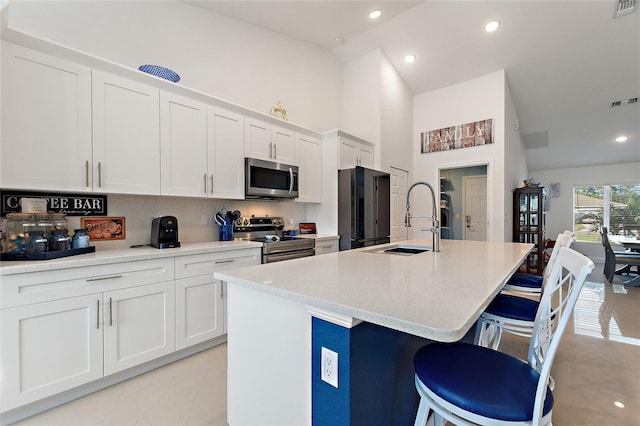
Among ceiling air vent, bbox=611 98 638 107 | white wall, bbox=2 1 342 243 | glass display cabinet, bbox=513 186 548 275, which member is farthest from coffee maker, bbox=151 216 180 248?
ceiling air vent, bbox=611 98 638 107

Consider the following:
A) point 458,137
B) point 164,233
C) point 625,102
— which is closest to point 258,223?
point 164,233

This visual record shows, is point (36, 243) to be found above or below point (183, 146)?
below

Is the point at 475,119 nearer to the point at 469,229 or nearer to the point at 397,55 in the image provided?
the point at 397,55

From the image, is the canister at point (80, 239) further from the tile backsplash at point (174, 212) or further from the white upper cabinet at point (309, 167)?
the white upper cabinet at point (309, 167)

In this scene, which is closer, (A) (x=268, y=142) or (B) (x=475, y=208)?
(A) (x=268, y=142)

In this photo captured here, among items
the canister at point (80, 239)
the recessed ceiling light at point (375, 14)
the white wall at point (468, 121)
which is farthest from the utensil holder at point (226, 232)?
the white wall at point (468, 121)

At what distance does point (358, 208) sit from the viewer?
3814mm

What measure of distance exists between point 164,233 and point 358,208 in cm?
232

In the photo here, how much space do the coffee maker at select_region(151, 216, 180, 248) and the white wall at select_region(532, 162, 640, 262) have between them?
9622 mm

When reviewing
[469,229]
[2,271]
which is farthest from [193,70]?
[469,229]

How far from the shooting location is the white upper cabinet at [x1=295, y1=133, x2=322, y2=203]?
3.70m

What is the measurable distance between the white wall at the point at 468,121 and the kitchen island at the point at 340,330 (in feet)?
12.4

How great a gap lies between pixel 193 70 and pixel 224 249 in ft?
6.29

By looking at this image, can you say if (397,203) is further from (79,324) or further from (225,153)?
(79,324)
